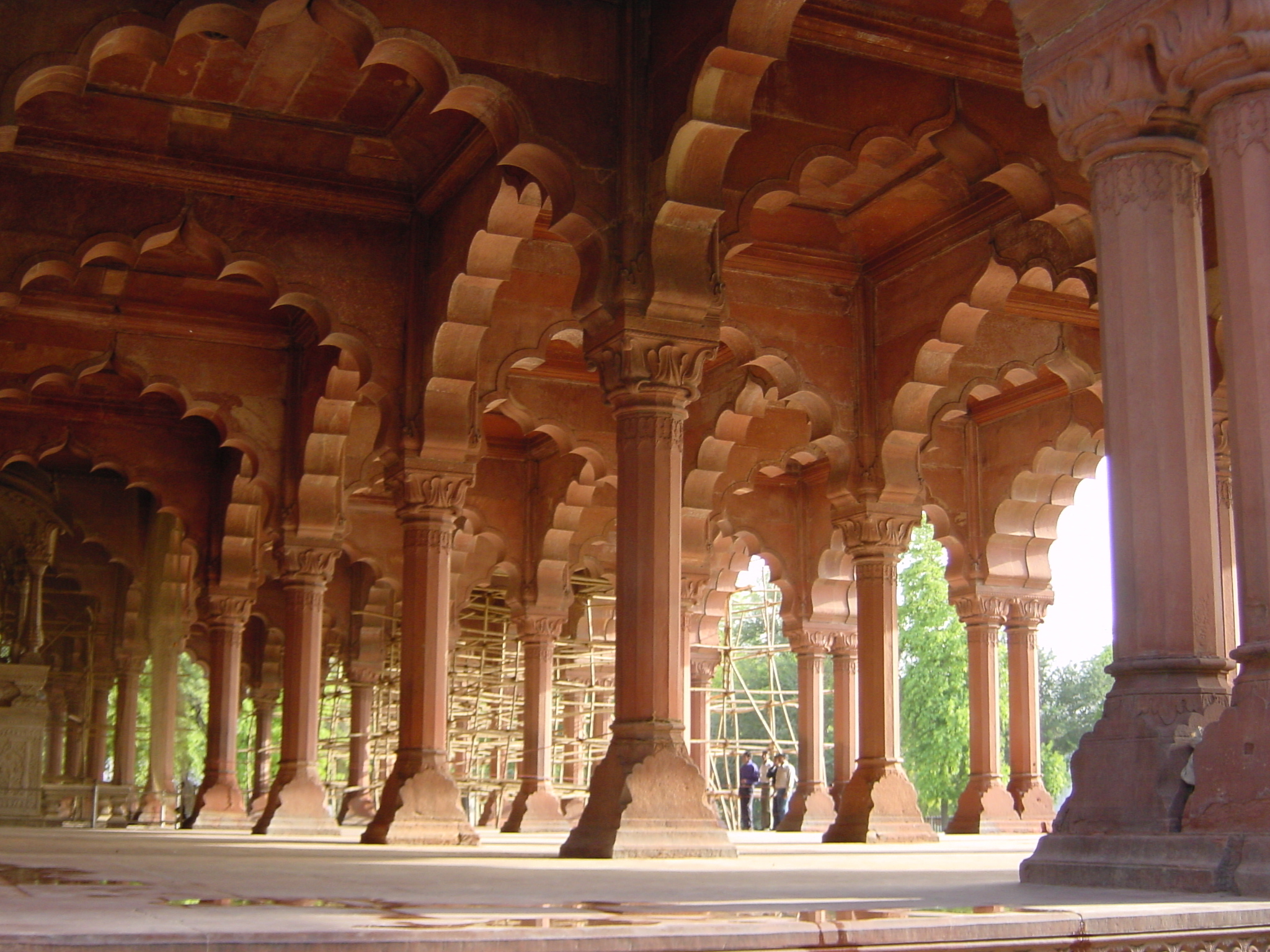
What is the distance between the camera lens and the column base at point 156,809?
2547 cm

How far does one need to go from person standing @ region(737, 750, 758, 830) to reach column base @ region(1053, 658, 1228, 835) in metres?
19.5

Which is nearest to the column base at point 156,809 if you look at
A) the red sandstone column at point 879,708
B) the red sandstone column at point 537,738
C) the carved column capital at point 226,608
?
the carved column capital at point 226,608

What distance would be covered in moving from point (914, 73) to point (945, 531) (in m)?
9.48

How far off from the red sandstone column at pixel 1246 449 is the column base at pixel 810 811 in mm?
16746

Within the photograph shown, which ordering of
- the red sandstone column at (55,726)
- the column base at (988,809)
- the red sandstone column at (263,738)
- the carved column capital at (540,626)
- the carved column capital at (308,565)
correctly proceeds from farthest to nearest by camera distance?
the red sandstone column at (263,738), the red sandstone column at (55,726), the carved column capital at (540,626), the column base at (988,809), the carved column capital at (308,565)

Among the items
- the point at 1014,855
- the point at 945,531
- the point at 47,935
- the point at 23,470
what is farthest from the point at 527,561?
the point at 47,935

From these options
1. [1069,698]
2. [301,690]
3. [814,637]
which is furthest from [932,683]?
[301,690]

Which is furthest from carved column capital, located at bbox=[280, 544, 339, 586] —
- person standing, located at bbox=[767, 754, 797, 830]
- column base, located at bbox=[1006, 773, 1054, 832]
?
person standing, located at bbox=[767, 754, 797, 830]

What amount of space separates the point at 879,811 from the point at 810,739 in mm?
Result: 7944

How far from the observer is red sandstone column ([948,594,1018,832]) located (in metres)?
18.8

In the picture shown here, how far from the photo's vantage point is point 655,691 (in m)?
10.2

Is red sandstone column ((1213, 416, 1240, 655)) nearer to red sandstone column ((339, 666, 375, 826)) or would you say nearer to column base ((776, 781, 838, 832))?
column base ((776, 781, 838, 832))

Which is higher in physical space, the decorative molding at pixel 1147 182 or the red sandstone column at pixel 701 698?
the decorative molding at pixel 1147 182

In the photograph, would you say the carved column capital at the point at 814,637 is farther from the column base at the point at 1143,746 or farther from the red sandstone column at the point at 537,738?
the column base at the point at 1143,746
